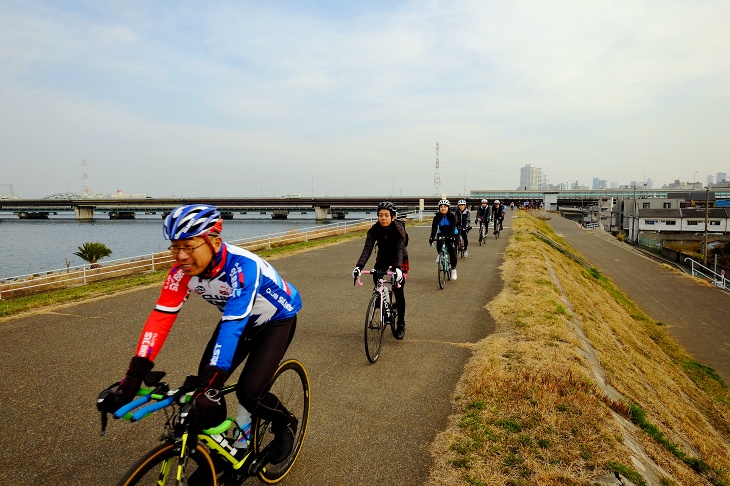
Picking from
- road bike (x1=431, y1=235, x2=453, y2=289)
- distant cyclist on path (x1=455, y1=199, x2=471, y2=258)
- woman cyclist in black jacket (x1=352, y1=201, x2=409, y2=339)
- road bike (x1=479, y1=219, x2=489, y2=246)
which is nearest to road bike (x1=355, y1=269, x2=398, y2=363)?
woman cyclist in black jacket (x1=352, y1=201, x2=409, y2=339)

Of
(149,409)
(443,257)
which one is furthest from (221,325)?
(443,257)

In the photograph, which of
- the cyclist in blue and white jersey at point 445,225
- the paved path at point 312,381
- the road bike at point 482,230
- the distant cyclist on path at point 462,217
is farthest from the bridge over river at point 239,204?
the paved path at point 312,381

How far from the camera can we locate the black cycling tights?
2.84 m

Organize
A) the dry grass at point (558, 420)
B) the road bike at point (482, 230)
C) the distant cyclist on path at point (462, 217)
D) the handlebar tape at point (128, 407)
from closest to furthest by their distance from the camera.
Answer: the handlebar tape at point (128, 407) → the dry grass at point (558, 420) → the distant cyclist on path at point (462, 217) → the road bike at point (482, 230)

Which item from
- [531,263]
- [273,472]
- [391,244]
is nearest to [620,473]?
[273,472]

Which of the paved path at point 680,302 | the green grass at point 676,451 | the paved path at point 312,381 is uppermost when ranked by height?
the paved path at point 312,381

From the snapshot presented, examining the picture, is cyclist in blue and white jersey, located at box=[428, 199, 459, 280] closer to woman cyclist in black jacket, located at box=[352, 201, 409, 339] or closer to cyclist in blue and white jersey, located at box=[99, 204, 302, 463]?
woman cyclist in black jacket, located at box=[352, 201, 409, 339]

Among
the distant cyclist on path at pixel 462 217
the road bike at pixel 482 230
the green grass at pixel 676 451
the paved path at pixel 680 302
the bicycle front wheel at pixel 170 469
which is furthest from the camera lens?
the road bike at pixel 482 230

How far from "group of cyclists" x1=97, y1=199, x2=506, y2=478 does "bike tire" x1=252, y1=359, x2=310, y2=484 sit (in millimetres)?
102

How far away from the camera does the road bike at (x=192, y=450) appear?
2.18 meters

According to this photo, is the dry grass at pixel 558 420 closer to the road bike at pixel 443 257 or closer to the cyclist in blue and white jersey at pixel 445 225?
the road bike at pixel 443 257

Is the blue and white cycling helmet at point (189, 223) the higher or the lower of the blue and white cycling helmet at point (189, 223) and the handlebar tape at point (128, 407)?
the higher

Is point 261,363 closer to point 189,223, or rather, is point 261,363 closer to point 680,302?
point 189,223

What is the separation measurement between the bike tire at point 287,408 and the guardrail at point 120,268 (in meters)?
11.8
